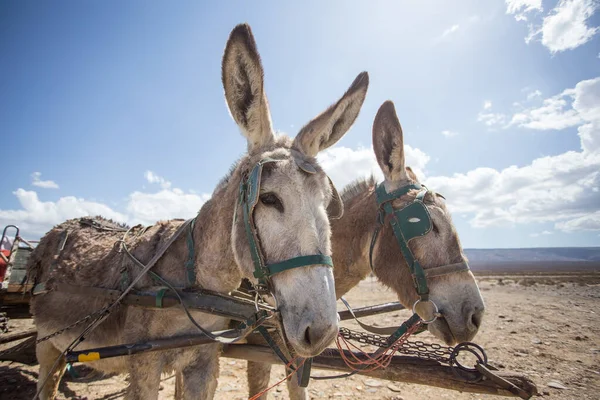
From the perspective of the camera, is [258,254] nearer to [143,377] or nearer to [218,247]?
[218,247]

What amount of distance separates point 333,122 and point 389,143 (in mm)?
1323

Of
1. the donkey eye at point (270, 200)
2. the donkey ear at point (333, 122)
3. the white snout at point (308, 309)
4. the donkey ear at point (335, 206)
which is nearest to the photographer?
the white snout at point (308, 309)

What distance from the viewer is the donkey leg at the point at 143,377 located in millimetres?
2074

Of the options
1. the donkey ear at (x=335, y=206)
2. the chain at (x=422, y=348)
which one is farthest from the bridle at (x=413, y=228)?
the donkey ear at (x=335, y=206)

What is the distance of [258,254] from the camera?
1.58 metres

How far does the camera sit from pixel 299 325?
1.34m

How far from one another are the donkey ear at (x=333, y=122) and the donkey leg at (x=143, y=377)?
2.01 metres

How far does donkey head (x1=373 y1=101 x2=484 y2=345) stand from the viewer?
8.09 ft

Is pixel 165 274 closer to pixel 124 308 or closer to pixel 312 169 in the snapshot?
pixel 124 308

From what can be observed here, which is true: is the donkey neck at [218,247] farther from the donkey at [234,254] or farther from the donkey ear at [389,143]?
the donkey ear at [389,143]

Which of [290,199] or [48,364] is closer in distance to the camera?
[290,199]

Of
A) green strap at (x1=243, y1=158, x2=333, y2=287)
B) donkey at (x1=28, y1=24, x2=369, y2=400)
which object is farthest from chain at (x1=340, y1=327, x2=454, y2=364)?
green strap at (x1=243, y1=158, x2=333, y2=287)

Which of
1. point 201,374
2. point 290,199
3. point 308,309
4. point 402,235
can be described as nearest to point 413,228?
point 402,235

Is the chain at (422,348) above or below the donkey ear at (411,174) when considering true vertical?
below
